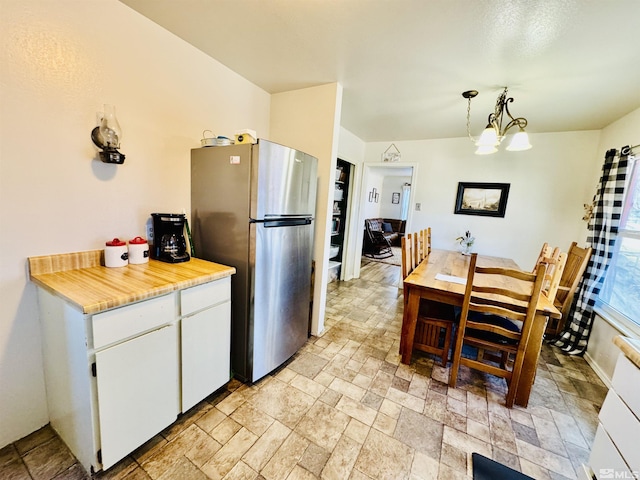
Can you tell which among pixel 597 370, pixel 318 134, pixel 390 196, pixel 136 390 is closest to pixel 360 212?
pixel 318 134

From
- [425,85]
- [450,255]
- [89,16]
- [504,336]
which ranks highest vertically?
[425,85]

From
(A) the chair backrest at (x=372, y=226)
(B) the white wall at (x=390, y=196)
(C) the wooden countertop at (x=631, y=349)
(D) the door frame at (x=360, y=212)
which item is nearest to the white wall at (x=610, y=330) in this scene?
(C) the wooden countertop at (x=631, y=349)

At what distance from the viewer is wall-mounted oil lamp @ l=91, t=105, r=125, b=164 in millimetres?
1370

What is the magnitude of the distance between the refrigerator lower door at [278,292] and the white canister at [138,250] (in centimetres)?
69

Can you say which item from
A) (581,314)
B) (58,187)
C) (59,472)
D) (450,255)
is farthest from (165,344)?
(581,314)

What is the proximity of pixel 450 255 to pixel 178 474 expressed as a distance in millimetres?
3251

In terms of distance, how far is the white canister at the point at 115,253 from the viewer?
1.45 m

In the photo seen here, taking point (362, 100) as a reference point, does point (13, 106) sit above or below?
below

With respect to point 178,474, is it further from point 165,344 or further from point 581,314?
point 581,314

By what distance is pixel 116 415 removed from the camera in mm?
1116

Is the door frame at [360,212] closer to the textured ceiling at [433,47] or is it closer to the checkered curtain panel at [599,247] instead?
the textured ceiling at [433,47]

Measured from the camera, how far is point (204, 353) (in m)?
1.49

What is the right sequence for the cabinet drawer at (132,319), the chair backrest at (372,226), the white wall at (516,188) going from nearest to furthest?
the cabinet drawer at (132,319), the white wall at (516,188), the chair backrest at (372,226)

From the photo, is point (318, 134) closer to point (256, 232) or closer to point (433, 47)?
point (433, 47)
